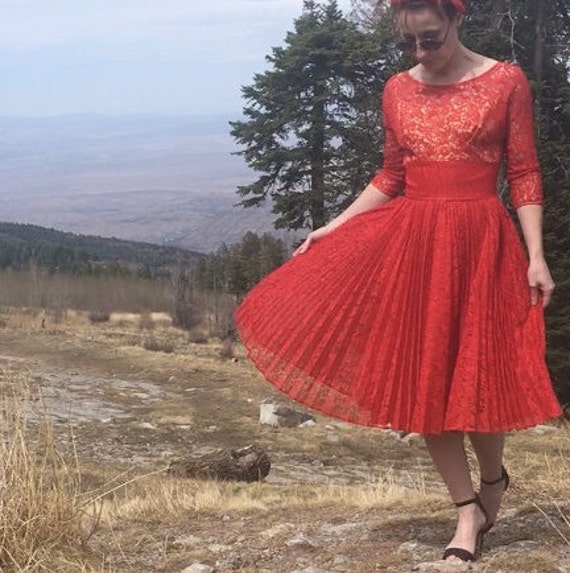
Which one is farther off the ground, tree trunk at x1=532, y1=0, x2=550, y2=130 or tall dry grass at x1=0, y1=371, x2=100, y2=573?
tree trunk at x1=532, y1=0, x2=550, y2=130

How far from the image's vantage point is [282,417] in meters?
11.8

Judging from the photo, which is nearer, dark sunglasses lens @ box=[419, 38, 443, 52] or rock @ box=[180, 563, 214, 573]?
dark sunglasses lens @ box=[419, 38, 443, 52]

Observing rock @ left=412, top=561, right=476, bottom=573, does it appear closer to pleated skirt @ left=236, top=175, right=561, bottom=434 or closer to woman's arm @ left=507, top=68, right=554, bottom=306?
pleated skirt @ left=236, top=175, right=561, bottom=434

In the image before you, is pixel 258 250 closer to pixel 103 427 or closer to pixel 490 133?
pixel 103 427

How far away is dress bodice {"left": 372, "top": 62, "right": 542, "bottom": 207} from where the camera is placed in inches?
109

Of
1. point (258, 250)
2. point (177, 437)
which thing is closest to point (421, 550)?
point (177, 437)

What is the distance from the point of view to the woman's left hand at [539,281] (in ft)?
9.09

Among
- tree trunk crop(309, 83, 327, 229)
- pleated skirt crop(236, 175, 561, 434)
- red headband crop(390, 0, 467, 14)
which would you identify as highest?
tree trunk crop(309, 83, 327, 229)

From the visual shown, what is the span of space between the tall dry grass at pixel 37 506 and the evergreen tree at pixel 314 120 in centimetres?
1536

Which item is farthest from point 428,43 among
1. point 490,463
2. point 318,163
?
point 318,163

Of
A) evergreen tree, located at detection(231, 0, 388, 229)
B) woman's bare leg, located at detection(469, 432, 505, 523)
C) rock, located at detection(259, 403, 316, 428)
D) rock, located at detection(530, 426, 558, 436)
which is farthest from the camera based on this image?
evergreen tree, located at detection(231, 0, 388, 229)

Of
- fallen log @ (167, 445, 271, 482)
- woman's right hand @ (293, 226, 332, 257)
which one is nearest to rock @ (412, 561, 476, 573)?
woman's right hand @ (293, 226, 332, 257)

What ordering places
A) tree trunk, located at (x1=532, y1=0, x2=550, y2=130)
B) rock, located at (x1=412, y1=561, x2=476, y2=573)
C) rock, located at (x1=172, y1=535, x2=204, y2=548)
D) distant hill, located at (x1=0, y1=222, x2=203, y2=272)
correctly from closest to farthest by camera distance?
1. rock, located at (x1=412, y1=561, x2=476, y2=573)
2. rock, located at (x1=172, y1=535, x2=204, y2=548)
3. tree trunk, located at (x1=532, y1=0, x2=550, y2=130)
4. distant hill, located at (x1=0, y1=222, x2=203, y2=272)

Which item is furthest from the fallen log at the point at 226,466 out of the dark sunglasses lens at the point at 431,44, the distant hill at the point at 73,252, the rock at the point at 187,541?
the distant hill at the point at 73,252
